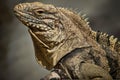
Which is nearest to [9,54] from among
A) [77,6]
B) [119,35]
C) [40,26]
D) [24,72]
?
[24,72]

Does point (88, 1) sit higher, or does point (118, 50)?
point (88, 1)

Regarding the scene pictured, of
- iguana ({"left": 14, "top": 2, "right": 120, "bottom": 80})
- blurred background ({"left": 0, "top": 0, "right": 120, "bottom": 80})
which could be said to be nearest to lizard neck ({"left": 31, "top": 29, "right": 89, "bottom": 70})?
iguana ({"left": 14, "top": 2, "right": 120, "bottom": 80})

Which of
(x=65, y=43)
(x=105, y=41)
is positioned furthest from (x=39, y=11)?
(x=105, y=41)

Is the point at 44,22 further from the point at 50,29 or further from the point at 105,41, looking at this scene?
the point at 105,41

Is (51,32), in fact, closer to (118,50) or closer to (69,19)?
(69,19)

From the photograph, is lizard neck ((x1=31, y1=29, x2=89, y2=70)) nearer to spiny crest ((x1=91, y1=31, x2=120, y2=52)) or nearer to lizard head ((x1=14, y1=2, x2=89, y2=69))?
lizard head ((x1=14, y1=2, x2=89, y2=69))
